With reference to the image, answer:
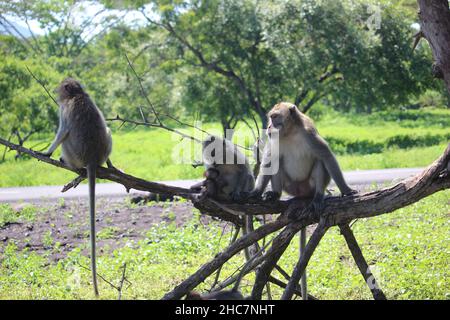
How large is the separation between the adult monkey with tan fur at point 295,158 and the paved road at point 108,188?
8410 mm

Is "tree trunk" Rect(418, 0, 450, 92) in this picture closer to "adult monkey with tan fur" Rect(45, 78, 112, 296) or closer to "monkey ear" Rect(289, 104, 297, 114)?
"monkey ear" Rect(289, 104, 297, 114)

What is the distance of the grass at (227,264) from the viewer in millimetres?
7316

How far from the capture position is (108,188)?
15875 mm

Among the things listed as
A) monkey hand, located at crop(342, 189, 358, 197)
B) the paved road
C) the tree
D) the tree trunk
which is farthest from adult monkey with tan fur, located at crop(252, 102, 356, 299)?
the tree

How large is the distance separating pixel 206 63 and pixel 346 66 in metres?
4.90

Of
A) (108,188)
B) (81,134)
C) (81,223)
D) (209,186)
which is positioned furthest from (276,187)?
(108,188)

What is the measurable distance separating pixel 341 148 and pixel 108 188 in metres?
10.3

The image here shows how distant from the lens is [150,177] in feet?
58.8

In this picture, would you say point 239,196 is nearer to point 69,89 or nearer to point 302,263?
point 302,263

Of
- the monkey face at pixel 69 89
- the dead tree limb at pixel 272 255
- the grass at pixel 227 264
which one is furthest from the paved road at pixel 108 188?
the dead tree limb at pixel 272 255

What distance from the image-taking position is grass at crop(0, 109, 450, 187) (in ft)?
59.5

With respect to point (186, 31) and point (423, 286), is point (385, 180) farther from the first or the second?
point (186, 31)

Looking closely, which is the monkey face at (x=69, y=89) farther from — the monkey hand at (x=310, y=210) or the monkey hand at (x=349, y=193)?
the monkey hand at (x=349, y=193)

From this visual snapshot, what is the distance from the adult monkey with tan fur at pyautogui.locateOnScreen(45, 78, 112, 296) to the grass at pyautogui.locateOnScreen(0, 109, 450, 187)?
4.42 meters
